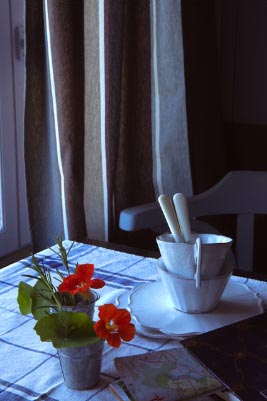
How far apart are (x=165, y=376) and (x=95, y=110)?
3.24ft

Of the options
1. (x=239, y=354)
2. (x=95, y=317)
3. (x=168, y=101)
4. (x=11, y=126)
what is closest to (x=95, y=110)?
(x=168, y=101)

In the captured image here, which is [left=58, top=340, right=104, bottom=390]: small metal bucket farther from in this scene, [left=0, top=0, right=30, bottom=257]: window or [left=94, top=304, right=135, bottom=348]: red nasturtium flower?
[left=0, top=0, right=30, bottom=257]: window

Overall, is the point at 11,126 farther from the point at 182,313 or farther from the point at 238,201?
the point at 182,313

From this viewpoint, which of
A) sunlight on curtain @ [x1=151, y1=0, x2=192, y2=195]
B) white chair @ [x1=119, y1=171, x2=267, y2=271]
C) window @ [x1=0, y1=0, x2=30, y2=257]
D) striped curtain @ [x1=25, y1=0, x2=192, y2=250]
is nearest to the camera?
striped curtain @ [x1=25, y1=0, x2=192, y2=250]

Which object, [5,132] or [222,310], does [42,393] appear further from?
[5,132]

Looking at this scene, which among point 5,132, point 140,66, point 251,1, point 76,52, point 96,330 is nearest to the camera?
point 96,330

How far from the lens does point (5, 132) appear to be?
6.75 feet

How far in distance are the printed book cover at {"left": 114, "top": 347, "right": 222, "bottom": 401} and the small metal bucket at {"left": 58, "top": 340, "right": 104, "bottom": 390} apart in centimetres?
3

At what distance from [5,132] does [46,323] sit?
1576 mm

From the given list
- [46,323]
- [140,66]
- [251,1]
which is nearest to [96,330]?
[46,323]

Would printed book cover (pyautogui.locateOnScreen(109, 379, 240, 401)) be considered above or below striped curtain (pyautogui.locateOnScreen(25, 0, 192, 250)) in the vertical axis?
below

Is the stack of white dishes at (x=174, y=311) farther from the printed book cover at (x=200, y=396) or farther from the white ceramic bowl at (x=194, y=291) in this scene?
the printed book cover at (x=200, y=396)

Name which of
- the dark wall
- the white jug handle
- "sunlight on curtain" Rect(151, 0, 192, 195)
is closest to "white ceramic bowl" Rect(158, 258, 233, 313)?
the white jug handle

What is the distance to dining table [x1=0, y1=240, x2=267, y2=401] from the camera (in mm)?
A: 618
